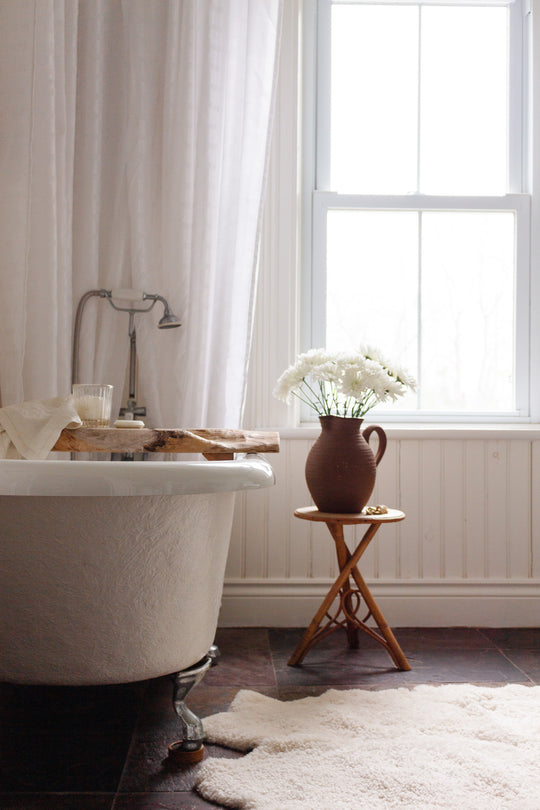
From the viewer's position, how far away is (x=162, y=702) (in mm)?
1849

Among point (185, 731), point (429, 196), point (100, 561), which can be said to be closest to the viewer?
point (100, 561)

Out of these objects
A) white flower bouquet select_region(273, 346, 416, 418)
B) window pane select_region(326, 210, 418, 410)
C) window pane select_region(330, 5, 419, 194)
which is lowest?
white flower bouquet select_region(273, 346, 416, 418)

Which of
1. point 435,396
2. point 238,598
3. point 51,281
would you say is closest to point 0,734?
point 238,598

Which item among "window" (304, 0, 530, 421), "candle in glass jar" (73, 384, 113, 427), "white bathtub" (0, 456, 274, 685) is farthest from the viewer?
"window" (304, 0, 530, 421)

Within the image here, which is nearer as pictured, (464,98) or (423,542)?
(423,542)

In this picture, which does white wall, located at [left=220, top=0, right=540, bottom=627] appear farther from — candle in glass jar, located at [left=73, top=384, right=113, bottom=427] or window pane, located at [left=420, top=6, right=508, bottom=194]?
candle in glass jar, located at [left=73, top=384, right=113, bottom=427]

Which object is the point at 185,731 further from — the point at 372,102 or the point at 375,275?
the point at 372,102

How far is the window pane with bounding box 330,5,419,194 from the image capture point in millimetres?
2805

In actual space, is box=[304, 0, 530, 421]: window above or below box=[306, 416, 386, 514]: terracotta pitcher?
above

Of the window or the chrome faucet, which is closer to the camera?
the chrome faucet

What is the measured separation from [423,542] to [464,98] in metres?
1.66

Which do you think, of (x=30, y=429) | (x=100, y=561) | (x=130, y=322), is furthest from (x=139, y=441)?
(x=130, y=322)

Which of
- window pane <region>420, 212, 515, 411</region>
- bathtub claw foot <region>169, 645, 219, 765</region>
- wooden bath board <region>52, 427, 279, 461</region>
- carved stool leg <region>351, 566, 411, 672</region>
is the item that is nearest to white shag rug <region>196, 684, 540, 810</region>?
bathtub claw foot <region>169, 645, 219, 765</region>

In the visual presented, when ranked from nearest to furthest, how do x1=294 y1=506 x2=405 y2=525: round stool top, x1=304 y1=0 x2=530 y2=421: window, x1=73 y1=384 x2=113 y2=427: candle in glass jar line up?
1. x1=73 y1=384 x2=113 y2=427: candle in glass jar
2. x1=294 y1=506 x2=405 y2=525: round stool top
3. x1=304 y1=0 x2=530 y2=421: window
